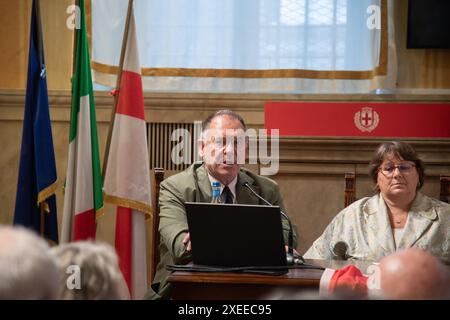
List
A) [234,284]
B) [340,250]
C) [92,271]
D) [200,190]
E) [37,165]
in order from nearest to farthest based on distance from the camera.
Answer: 1. [92,271]
2. [234,284]
3. [340,250]
4. [200,190]
5. [37,165]

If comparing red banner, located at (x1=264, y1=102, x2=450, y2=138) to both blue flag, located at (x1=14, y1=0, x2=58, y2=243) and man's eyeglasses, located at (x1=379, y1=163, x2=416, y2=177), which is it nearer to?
man's eyeglasses, located at (x1=379, y1=163, x2=416, y2=177)

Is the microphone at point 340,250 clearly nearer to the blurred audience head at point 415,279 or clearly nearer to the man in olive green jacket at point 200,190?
the man in olive green jacket at point 200,190

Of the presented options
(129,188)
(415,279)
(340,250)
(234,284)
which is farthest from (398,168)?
(415,279)

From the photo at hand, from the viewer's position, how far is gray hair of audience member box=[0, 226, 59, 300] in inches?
51.8

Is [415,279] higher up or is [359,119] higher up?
[359,119]

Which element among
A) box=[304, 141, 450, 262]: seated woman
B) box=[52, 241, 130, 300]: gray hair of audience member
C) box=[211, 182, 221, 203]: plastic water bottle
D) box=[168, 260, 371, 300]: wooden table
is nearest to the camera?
box=[52, 241, 130, 300]: gray hair of audience member

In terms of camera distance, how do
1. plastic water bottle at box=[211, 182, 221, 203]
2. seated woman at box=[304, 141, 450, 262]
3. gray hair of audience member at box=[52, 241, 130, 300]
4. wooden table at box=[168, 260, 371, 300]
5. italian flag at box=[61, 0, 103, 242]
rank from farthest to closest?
italian flag at box=[61, 0, 103, 242]
plastic water bottle at box=[211, 182, 221, 203]
seated woman at box=[304, 141, 450, 262]
wooden table at box=[168, 260, 371, 300]
gray hair of audience member at box=[52, 241, 130, 300]

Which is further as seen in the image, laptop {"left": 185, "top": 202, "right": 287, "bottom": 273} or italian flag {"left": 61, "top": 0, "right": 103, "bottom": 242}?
italian flag {"left": 61, "top": 0, "right": 103, "bottom": 242}

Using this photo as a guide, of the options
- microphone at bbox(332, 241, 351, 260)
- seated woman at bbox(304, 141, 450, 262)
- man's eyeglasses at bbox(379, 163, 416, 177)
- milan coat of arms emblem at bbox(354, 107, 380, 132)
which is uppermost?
milan coat of arms emblem at bbox(354, 107, 380, 132)

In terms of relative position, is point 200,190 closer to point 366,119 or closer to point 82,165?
point 82,165

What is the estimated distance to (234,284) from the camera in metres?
2.91

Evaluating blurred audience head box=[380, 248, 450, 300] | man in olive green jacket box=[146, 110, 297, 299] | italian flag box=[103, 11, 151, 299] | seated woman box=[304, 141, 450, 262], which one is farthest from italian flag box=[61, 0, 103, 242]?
blurred audience head box=[380, 248, 450, 300]

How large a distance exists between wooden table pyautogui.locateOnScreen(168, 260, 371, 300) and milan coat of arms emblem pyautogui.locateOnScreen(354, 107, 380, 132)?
90.6 inches

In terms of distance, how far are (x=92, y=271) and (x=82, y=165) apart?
2.86 m
